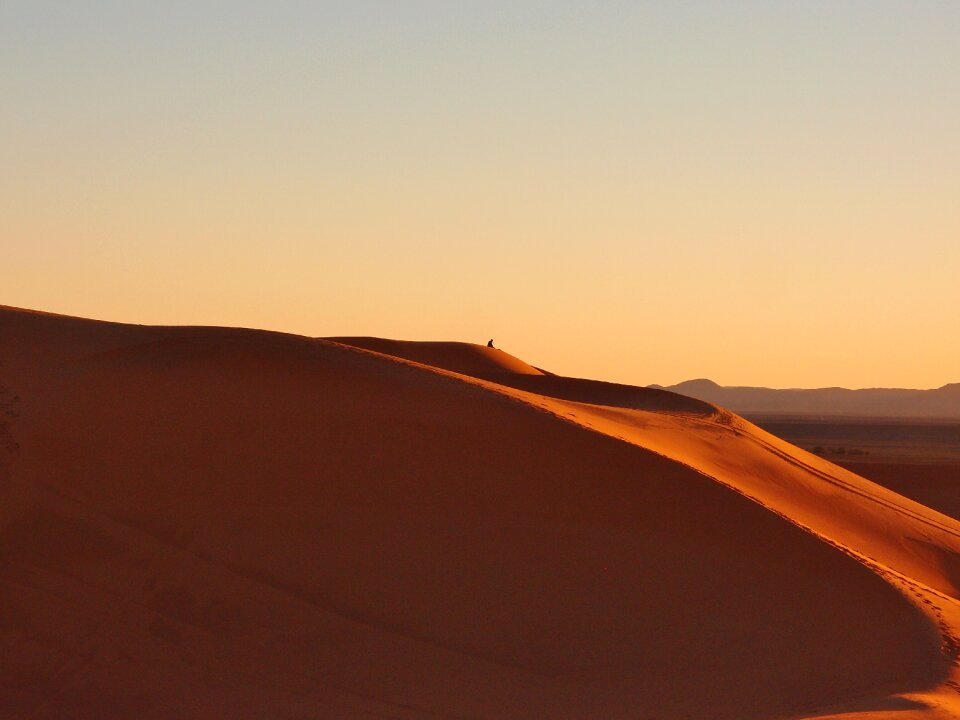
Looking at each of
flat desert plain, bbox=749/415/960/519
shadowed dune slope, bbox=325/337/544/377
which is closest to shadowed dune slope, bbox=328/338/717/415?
shadowed dune slope, bbox=325/337/544/377

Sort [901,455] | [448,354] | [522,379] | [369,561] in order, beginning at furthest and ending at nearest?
1. [901,455]
2. [448,354]
3. [522,379]
4. [369,561]

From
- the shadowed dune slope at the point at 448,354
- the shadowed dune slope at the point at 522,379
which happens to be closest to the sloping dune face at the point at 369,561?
the shadowed dune slope at the point at 522,379

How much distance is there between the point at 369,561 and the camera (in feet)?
40.5

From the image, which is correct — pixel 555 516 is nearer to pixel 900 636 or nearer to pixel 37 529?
pixel 900 636

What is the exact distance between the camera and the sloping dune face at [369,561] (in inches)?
424

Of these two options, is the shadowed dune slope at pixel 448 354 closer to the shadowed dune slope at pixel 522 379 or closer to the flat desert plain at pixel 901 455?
the shadowed dune slope at pixel 522 379

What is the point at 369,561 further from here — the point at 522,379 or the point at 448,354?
the point at 448,354

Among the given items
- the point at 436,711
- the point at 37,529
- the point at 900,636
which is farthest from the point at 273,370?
the point at 900,636

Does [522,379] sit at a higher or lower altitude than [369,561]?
higher

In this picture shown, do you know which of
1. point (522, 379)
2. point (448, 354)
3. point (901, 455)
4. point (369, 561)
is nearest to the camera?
point (369, 561)

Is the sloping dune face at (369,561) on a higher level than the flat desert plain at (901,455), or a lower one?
lower

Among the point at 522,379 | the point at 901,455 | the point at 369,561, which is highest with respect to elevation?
the point at 901,455

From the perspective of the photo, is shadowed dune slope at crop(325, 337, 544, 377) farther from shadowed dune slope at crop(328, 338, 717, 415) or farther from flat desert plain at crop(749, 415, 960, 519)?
flat desert plain at crop(749, 415, 960, 519)

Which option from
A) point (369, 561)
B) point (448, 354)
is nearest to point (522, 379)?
A: point (448, 354)
